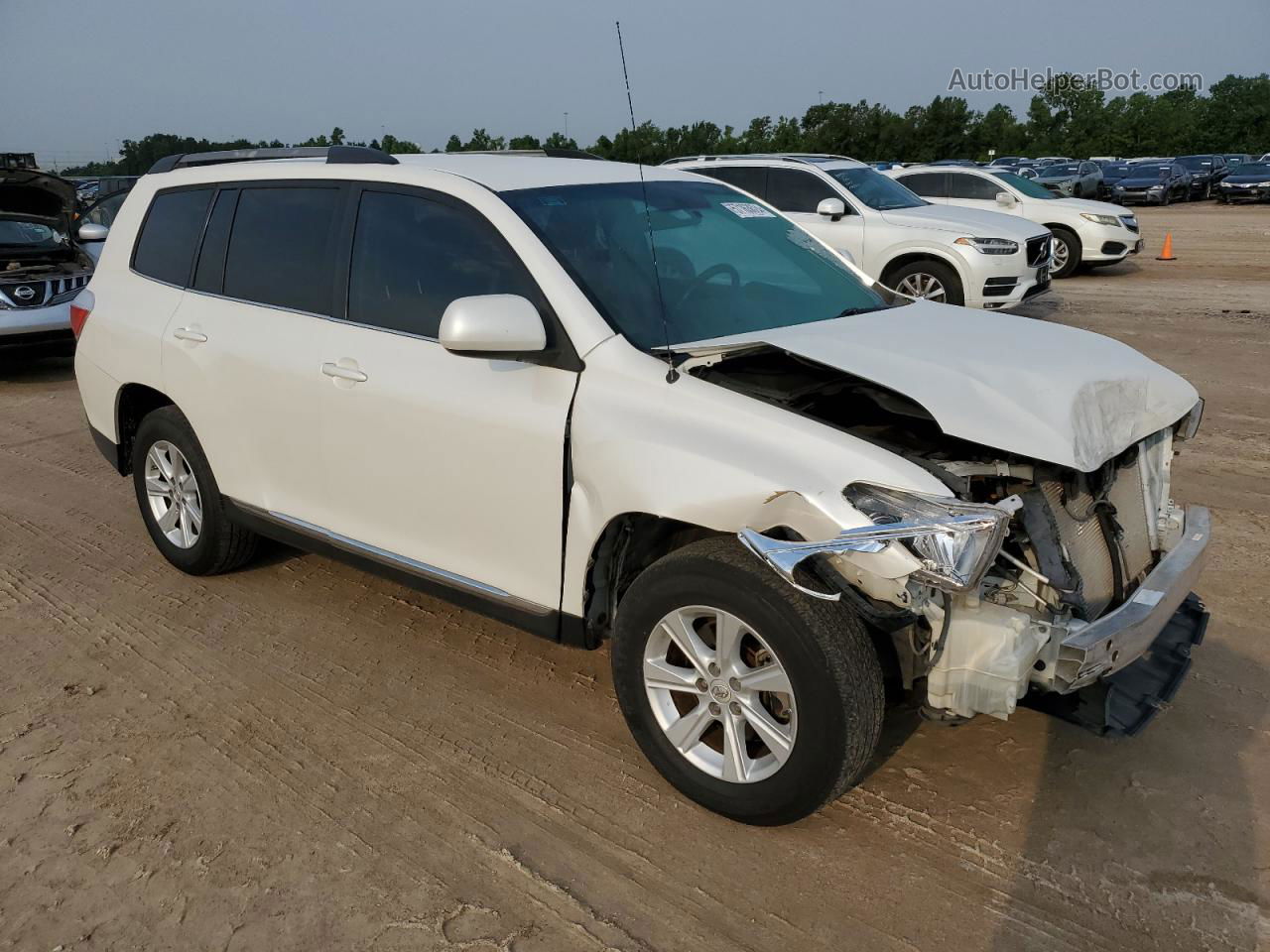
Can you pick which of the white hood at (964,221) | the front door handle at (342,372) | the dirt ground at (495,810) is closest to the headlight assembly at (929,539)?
the dirt ground at (495,810)

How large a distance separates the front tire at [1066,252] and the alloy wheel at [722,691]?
1518 centimetres

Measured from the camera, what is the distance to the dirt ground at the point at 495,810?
2762mm

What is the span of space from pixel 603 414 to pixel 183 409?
2.47 meters

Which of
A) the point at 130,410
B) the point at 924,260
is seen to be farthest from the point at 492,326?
the point at 924,260

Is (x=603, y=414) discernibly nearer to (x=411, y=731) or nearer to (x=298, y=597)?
(x=411, y=731)

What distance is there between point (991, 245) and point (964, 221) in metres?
0.62

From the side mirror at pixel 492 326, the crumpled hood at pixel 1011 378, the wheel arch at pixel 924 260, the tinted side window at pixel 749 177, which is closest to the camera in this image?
the crumpled hood at pixel 1011 378

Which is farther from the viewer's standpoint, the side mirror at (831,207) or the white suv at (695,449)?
the side mirror at (831,207)

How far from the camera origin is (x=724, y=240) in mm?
4133

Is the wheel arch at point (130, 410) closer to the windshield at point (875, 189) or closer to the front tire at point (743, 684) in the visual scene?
the front tire at point (743, 684)

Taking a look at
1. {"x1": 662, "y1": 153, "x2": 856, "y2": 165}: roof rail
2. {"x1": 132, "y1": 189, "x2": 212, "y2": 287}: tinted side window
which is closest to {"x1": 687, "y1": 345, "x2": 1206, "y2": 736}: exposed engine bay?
{"x1": 132, "y1": 189, "x2": 212, "y2": 287}: tinted side window

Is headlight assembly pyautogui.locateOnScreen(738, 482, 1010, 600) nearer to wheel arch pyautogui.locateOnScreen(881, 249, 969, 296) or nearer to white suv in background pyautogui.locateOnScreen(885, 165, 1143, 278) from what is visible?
wheel arch pyautogui.locateOnScreen(881, 249, 969, 296)

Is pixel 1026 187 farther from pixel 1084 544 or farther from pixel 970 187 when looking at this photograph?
pixel 1084 544

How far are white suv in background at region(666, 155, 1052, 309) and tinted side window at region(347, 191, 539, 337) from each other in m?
7.74
